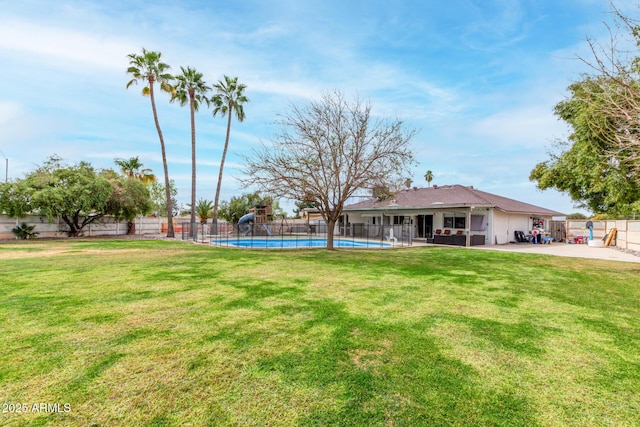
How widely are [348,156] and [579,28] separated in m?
9.20

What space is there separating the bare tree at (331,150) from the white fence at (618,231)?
13.0 metres

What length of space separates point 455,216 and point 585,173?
25.8 feet

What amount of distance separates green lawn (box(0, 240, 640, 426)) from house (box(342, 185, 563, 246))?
1209 cm

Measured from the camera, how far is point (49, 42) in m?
9.34

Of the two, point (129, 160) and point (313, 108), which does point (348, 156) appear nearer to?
point (313, 108)

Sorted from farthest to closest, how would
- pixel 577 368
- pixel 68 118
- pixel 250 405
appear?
pixel 68 118 → pixel 577 368 → pixel 250 405

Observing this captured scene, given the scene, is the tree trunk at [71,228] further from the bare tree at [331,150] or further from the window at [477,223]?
the window at [477,223]

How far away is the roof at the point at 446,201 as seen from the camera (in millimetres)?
18812

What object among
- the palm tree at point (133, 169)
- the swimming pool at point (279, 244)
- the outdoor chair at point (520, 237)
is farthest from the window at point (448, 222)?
the palm tree at point (133, 169)

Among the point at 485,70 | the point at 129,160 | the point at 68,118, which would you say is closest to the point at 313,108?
the point at 485,70

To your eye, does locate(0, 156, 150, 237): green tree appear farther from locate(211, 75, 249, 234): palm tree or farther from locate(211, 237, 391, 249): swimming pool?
locate(211, 237, 391, 249): swimming pool

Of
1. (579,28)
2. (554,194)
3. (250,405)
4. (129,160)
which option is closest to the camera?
(250,405)

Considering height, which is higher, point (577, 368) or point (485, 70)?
point (485, 70)

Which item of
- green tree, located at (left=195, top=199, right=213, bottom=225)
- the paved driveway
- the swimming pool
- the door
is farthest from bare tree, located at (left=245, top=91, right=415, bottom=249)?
green tree, located at (left=195, top=199, right=213, bottom=225)
